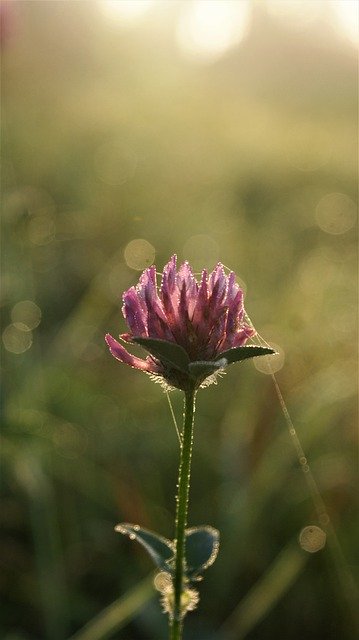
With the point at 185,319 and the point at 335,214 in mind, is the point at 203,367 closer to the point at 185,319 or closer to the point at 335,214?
the point at 185,319

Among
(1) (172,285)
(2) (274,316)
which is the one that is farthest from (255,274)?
(1) (172,285)

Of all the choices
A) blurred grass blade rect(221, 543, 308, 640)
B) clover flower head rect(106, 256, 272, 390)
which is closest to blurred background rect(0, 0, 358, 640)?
blurred grass blade rect(221, 543, 308, 640)

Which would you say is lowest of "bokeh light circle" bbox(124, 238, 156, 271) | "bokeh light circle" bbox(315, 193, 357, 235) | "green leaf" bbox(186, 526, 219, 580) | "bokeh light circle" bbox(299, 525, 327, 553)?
"green leaf" bbox(186, 526, 219, 580)

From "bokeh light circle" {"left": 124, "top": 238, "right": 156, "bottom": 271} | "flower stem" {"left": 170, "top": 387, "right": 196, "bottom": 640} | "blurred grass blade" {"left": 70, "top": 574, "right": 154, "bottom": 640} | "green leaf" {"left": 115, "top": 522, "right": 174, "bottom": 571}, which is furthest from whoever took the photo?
"bokeh light circle" {"left": 124, "top": 238, "right": 156, "bottom": 271}

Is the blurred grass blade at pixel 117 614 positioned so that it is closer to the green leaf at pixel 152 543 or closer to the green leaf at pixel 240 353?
the green leaf at pixel 152 543

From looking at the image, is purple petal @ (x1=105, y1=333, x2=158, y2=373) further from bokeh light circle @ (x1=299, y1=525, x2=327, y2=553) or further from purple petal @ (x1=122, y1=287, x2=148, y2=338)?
bokeh light circle @ (x1=299, y1=525, x2=327, y2=553)

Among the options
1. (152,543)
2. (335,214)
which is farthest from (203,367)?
(335,214)
